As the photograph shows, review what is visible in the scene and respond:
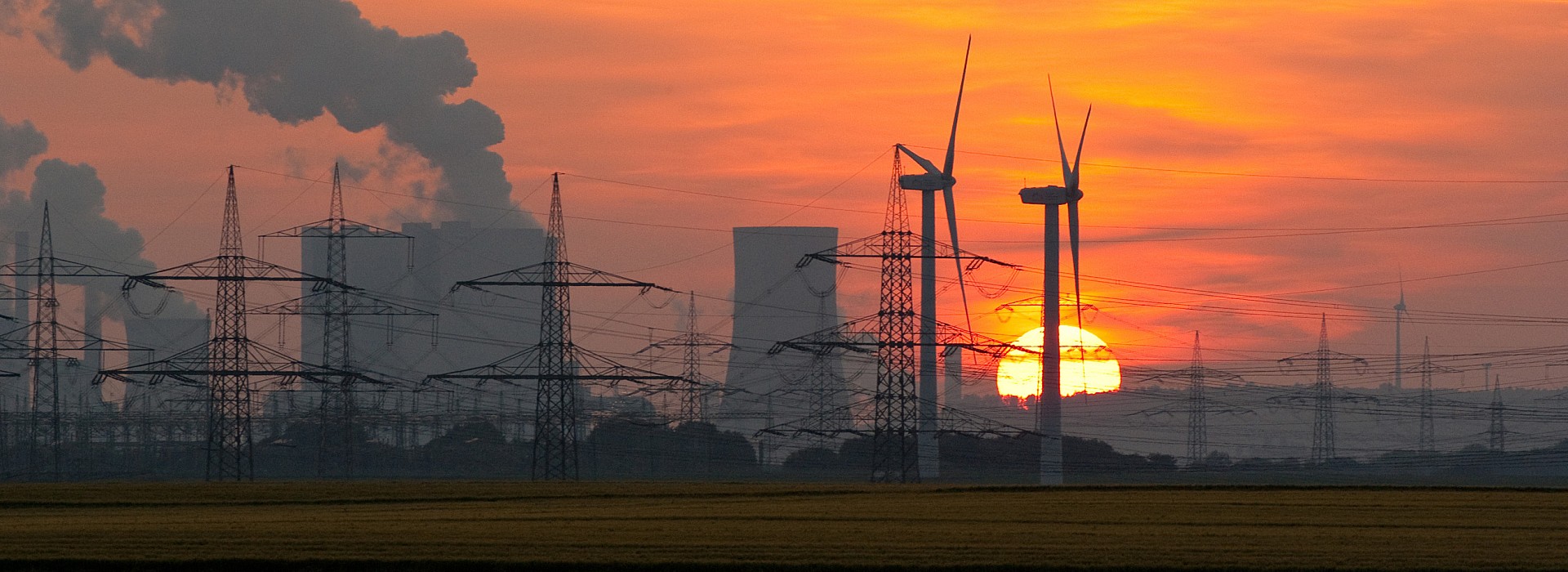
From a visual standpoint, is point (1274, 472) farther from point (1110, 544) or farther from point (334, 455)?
point (1110, 544)

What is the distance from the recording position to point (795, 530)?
4134cm

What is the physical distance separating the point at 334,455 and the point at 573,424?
8203 cm

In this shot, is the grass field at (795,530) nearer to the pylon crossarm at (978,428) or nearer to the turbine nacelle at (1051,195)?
the pylon crossarm at (978,428)

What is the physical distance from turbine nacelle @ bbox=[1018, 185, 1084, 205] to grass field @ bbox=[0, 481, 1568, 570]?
5088cm

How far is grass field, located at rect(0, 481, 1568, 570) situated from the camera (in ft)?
107

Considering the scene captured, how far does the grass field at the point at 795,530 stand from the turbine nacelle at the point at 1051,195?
50.9 m

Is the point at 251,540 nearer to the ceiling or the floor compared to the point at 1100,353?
nearer to the floor

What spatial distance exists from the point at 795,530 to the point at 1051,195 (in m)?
76.2

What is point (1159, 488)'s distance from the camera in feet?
218

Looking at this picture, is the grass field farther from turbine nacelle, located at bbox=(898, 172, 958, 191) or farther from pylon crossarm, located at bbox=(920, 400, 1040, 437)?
turbine nacelle, located at bbox=(898, 172, 958, 191)

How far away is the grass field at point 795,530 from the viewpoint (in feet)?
107

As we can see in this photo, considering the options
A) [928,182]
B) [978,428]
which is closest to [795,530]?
[978,428]

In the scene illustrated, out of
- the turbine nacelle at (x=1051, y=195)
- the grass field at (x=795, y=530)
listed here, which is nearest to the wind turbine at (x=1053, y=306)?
the turbine nacelle at (x=1051, y=195)

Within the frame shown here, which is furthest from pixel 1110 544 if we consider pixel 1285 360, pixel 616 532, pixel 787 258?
pixel 787 258
